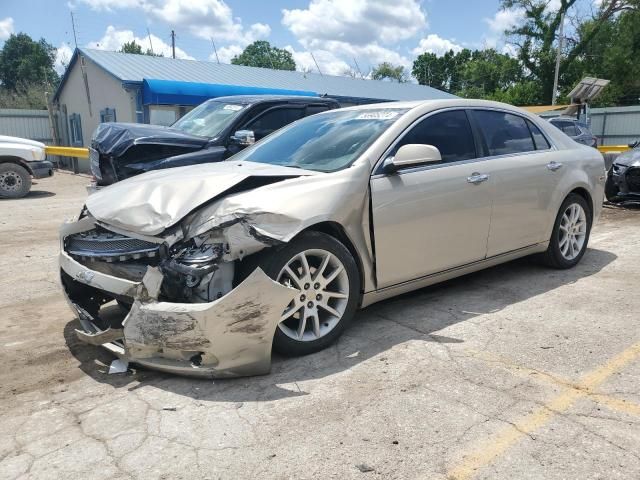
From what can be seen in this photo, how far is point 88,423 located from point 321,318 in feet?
5.00

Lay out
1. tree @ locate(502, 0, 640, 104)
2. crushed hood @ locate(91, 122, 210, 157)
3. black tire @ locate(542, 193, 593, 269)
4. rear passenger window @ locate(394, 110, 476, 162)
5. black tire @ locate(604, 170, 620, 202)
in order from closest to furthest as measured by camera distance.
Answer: rear passenger window @ locate(394, 110, 476, 162) → black tire @ locate(542, 193, 593, 269) → crushed hood @ locate(91, 122, 210, 157) → black tire @ locate(604, 170, 620, 202) → tree @ locate(502, 0, 640, 104)

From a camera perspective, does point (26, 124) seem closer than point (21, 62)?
Yes

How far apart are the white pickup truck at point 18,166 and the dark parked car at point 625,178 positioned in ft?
40.2

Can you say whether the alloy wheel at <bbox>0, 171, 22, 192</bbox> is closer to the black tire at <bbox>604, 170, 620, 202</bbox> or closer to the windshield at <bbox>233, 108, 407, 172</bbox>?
the windshield at <bbox>233, 108, 407, 172</bbox>

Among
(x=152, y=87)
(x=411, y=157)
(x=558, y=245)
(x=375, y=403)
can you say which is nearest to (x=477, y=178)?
(x=411, y=157)

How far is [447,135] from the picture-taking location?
4371mm

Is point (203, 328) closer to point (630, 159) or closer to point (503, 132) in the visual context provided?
point (503, 132)

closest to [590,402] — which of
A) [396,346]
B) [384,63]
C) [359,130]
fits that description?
[396,346]

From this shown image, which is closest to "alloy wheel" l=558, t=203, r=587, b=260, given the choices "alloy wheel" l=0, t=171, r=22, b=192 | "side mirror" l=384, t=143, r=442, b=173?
"side mirror" l=384, t=143, r=442, b=173

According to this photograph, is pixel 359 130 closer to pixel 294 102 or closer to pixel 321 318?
pixel 321 318

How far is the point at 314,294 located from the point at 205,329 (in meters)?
0.80

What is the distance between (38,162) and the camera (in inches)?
505

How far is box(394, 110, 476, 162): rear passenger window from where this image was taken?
4.17 metres

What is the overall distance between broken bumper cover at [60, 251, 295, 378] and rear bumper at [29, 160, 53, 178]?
36.3ft
